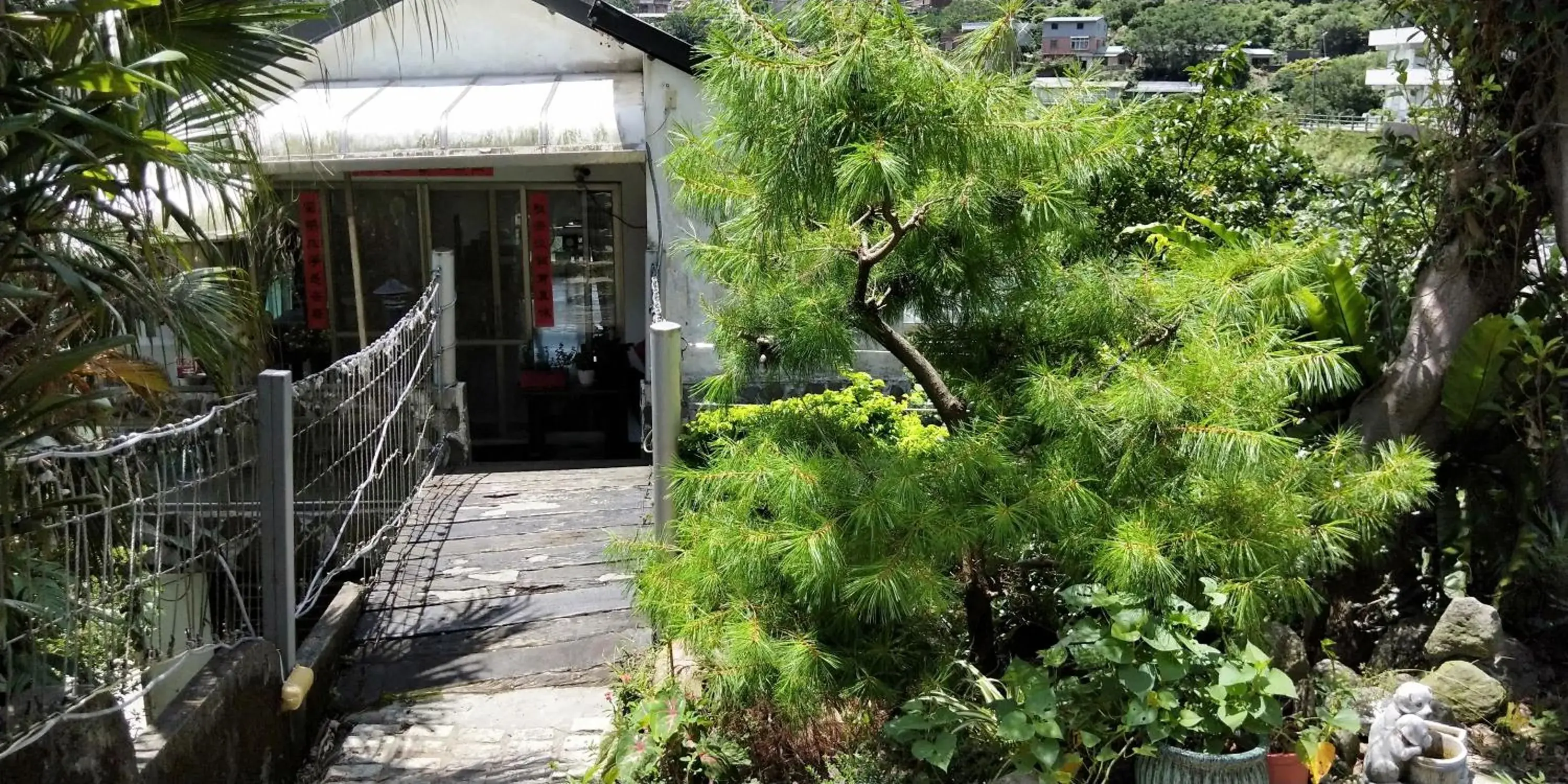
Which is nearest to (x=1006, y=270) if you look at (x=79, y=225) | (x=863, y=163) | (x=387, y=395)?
(x=863, y=163)

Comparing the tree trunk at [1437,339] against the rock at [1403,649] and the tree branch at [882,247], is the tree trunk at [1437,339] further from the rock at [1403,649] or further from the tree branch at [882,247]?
the tree branch at [882,247]

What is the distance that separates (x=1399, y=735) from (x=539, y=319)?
27.4 feet

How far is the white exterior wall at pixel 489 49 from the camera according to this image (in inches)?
387

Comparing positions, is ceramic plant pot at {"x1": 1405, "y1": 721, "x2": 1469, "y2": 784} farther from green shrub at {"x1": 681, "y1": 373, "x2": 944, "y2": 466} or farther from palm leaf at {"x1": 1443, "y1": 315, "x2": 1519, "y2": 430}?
green shrub at {"x1": 681, "y1": 373, "x2": 944, "y2": 466}

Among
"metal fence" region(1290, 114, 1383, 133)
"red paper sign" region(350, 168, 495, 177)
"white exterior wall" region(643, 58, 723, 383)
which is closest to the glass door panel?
"red paper sign" region(350, 168, 495, 177)

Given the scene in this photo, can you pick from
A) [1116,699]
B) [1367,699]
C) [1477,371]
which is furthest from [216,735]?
[1477,371]

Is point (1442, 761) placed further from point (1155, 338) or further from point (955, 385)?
point (955, 385)

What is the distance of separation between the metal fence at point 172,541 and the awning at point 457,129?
299 cm

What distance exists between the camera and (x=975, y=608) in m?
4.01

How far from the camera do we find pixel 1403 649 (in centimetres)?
452

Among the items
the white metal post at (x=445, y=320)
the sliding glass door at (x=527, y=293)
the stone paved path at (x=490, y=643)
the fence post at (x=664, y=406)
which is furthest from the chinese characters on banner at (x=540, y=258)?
the fence post at (x=664, y=406)

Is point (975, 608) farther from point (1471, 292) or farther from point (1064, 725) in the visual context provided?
point (1471, 292)

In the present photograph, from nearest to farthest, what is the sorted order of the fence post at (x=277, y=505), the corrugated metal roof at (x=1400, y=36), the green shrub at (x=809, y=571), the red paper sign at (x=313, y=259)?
the green shrub at (x=809, y=571) → the fence post at (x=277, y=505) → the corrugated metal roof at (x=1400, y=36) → the red paper sign at (x=313, y=259)

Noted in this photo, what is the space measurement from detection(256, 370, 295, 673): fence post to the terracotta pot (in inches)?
139
